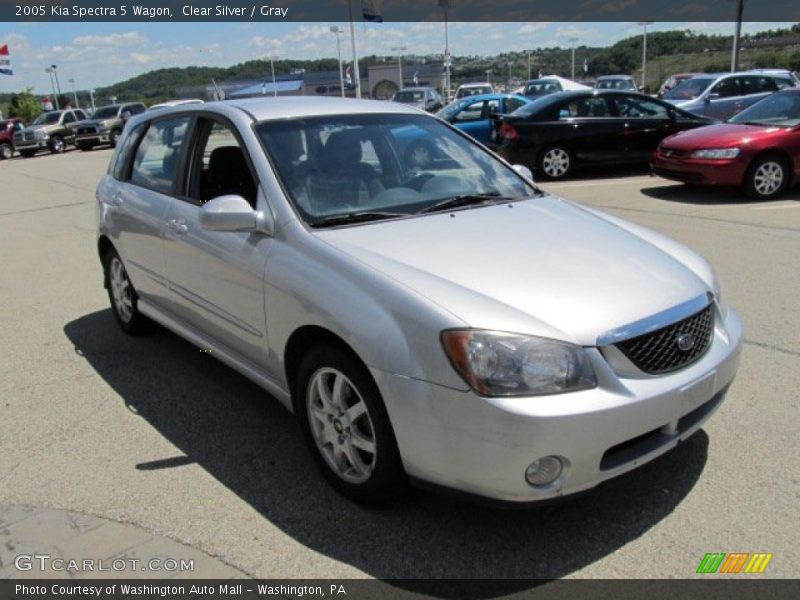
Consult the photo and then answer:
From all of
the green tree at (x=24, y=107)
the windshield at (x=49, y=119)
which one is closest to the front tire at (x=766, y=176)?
the windshield at (x=49, y=119)

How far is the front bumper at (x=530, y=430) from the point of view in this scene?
2.39 m

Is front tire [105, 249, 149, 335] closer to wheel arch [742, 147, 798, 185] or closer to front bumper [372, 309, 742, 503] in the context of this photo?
front bumper [372, 309, 742, 503]

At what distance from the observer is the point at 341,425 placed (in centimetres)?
298

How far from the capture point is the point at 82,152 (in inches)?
1209

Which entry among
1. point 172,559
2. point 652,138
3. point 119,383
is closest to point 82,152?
point 652,138

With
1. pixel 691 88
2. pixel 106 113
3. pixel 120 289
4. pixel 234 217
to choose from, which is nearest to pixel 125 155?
pixel 120 289

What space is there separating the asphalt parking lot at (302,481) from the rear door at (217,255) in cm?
52

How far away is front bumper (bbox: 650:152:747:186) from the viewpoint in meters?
9.35

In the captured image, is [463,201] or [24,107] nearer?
[463,201]

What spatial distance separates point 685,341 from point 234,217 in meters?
2.03

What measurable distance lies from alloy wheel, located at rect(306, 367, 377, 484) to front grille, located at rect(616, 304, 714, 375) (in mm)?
1048

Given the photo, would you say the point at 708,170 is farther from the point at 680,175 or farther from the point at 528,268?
the point at 528,268

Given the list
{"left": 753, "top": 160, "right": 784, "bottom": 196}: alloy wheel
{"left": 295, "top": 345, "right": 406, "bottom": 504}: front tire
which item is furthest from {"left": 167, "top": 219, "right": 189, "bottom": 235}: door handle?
{"left": 753, "top": 160, "right": 784, "bottom": 196}: alloy wheel
